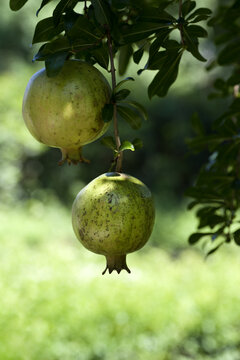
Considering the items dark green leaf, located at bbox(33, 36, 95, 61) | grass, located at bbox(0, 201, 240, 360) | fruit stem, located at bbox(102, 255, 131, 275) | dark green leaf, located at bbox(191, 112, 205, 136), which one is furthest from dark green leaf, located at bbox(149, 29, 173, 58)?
grass, located at bbox(0, 201, 240, 360)

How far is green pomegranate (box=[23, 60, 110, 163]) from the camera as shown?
55cm

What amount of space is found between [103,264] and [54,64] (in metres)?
3.93

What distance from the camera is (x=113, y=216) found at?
1.77 feet

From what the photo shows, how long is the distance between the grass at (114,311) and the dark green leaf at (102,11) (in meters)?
2.20

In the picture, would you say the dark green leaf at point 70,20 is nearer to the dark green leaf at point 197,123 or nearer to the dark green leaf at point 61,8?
the dark green leaf at point 61,8

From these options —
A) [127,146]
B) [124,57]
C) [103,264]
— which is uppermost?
[103,264]

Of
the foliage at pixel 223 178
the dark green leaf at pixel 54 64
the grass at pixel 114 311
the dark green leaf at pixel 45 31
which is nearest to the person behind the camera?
the dark green leaf at pixel 54 64

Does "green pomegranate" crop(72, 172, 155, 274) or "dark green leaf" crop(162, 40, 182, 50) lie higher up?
"dark green leaf" crop(162, 40, 182, 50)

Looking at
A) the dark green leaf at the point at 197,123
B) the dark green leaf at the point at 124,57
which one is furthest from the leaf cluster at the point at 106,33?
the dark green leaf at the point at 197,123

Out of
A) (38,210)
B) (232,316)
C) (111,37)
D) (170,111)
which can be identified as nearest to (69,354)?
(232,316)

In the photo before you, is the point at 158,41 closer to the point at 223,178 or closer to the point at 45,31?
the point at 45,31

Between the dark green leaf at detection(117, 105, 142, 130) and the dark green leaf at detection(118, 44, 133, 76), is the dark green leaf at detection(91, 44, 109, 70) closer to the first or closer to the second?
the dark green leaf at detection(117, 105, 142, 130)

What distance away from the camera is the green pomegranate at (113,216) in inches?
21.3

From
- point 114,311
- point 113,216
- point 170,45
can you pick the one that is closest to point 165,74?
point 170,45
